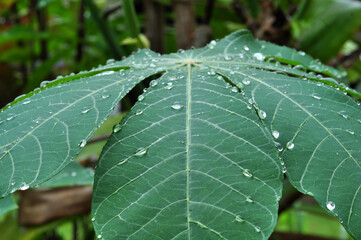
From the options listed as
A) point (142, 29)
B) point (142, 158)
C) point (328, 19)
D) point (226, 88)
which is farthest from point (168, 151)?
point (142, 29)

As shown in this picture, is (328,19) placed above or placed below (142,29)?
above

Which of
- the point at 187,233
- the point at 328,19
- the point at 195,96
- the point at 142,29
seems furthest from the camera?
the point at 142,29

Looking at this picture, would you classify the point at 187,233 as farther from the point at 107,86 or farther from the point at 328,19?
the point at 328,19

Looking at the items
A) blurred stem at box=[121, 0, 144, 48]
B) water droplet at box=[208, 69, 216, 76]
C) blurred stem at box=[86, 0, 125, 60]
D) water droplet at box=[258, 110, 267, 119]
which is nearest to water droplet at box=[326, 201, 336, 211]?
water droplet at box=[258, 110, 267, 119]

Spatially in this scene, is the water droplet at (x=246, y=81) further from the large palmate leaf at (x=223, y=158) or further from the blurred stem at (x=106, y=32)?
the blurred stem at (x=106, y=32)

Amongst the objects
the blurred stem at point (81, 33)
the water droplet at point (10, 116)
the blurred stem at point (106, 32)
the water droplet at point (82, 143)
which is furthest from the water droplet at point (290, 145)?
the blurred stem at point (81, 33)
